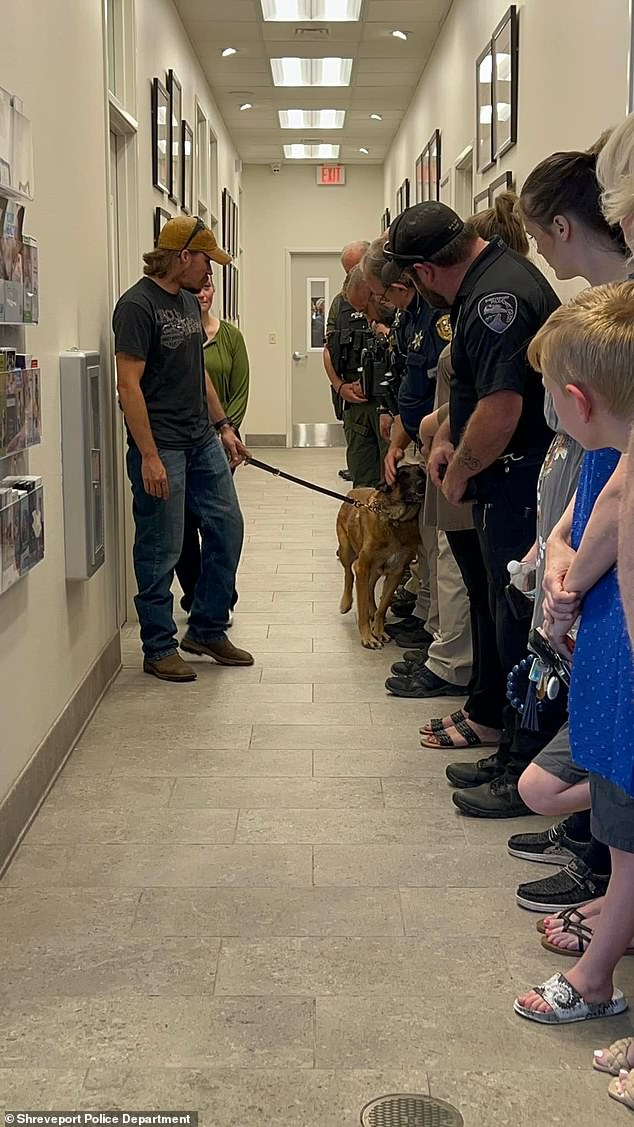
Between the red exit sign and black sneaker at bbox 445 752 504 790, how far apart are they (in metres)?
12.5

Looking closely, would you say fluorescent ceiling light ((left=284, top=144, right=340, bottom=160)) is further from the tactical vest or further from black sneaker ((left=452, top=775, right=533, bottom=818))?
black sneaker ((left=452, top=775, right=533, bottom=818))

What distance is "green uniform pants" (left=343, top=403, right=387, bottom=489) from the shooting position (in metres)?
6.08

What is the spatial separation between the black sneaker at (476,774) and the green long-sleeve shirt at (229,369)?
246 centimetres

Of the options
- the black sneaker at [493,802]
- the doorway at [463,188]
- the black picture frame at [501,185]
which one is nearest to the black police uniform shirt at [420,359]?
the black picture frame at [501,185]

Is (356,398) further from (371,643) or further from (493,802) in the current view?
(493,802)

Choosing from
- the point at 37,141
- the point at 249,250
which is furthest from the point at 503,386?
the point at 249,250

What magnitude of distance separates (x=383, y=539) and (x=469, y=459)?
1.89 metres

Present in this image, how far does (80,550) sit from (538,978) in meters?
2.07

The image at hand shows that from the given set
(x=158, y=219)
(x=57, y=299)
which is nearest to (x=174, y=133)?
(x=158, y=219)

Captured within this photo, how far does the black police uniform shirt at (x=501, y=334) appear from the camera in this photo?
3.05 meters

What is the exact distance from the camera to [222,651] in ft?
16.0

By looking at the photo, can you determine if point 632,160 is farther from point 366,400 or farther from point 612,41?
point 366,400

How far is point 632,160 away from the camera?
2.15 metres

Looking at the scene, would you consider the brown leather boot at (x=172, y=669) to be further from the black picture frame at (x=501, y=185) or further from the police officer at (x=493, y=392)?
the black picture frame at (x=501, y=185)
